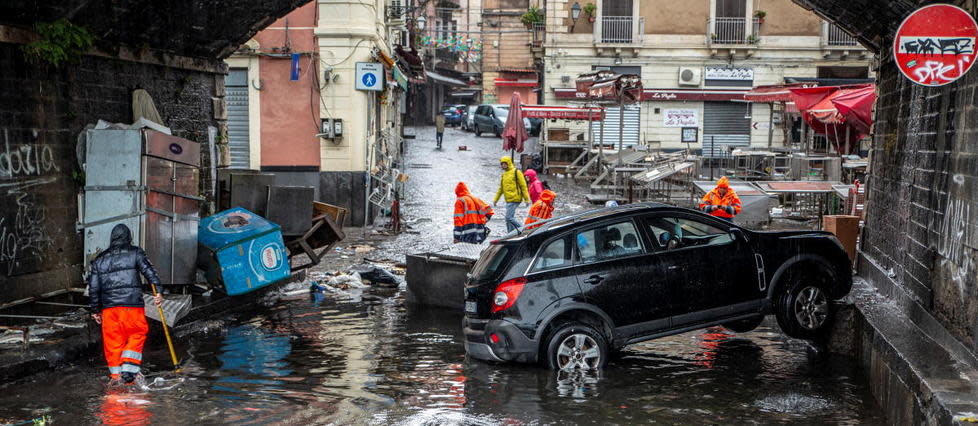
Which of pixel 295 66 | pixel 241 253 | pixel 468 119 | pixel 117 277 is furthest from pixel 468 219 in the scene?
pixel 468 119

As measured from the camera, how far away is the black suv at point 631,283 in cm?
920

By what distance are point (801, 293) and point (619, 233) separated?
6.84ft

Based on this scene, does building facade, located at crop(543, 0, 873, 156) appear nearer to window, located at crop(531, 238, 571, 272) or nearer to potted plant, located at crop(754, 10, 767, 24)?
potted plant, located at crop(754, 10, 767, 24)

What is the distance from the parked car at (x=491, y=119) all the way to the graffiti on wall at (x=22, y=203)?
3895cm

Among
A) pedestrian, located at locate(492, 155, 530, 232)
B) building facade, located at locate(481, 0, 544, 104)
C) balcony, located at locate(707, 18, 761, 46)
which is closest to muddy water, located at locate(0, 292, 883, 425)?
pedestrian, located at locate(492, 155, 530, 232)

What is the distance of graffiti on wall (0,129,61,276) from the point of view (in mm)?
10844

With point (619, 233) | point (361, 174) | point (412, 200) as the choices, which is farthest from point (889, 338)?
point (412, 200)

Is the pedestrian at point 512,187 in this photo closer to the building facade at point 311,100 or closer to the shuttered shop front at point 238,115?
the building facade at point 311,100

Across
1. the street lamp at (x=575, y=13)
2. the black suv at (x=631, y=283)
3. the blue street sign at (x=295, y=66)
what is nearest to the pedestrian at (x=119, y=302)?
the black suv at (x=631, y=283)

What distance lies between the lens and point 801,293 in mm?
10102

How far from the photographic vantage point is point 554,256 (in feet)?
30.7

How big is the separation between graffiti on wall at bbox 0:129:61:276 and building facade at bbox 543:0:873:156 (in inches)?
1201

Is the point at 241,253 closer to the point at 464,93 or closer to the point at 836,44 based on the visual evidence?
the point at 836,44

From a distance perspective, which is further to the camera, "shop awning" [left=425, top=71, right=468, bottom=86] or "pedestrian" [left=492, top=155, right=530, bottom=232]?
"shop awning" [left=425, top=71, right=468, bottom=86]
